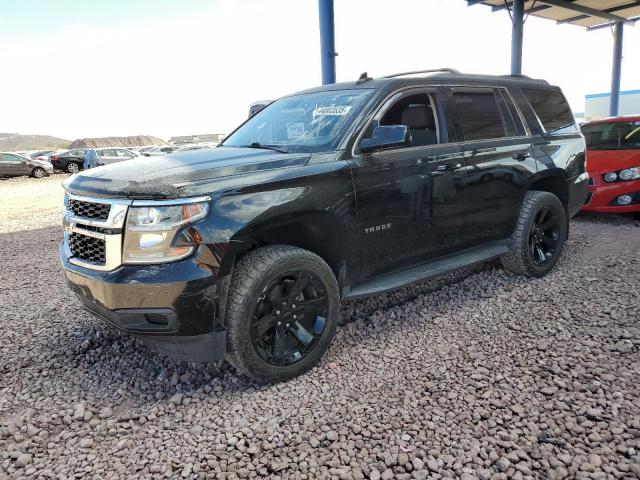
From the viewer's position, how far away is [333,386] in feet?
9.77

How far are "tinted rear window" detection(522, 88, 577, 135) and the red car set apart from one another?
69.2 inches

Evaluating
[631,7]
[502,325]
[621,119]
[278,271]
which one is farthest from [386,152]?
[631,7]

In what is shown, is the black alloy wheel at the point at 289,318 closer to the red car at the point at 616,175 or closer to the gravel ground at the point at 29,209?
the red car at the point at 616,175

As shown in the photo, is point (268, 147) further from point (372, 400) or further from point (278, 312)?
point (372, 400)

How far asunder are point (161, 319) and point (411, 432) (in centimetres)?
145

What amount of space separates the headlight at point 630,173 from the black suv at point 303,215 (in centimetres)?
296

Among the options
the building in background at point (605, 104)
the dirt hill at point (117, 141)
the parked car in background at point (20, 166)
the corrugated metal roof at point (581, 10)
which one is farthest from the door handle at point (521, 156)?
the dirt hill at point (117, 141)

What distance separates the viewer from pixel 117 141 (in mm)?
58531

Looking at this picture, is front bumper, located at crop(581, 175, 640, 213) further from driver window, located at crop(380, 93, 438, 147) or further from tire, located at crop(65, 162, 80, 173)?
tire, located at crop(65, 162, 80, 173)

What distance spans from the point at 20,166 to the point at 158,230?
25.3 meters

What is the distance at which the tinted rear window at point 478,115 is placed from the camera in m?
3.97

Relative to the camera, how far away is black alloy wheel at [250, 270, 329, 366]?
9.45 feet

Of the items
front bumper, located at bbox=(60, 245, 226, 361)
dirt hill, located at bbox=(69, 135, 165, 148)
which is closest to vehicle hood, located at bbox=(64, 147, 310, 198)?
front bumper, located at bbox=(60, 245, 226, 361)

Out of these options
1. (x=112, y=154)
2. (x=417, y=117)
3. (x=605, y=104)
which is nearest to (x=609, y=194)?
(x=417, y=117)
